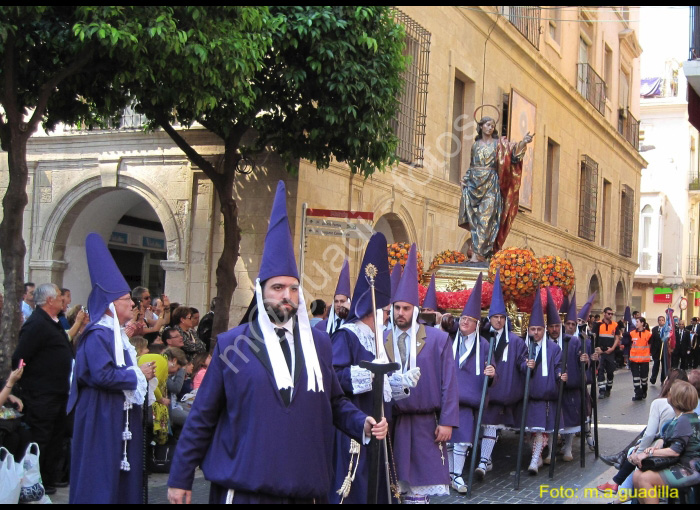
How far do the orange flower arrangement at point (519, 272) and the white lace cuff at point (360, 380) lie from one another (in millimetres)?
5092

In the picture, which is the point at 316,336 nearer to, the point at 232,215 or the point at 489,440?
the point at 489,440

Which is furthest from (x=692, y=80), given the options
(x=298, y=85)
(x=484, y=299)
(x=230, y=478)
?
(x=230, y=478)

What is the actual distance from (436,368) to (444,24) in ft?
48.8

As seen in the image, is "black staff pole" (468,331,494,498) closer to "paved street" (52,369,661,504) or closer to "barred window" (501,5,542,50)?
"paved street" (52,369,661,504)

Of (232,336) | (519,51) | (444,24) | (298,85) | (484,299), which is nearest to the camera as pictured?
(232,336)

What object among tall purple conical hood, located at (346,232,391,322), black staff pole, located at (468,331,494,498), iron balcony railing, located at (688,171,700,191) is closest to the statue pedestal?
black staff pole, located at (468,331,494,498)

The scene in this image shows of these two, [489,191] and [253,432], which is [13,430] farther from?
[489,191]

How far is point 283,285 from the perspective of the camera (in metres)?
4.39

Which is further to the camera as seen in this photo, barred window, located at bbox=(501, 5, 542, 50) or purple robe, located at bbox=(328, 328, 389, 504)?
barred window, located at bbox=(501, 5, 542, 50)

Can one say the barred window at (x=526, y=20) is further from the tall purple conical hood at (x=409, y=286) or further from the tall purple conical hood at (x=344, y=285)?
the tall purple conical hood at (x=409, y=286)

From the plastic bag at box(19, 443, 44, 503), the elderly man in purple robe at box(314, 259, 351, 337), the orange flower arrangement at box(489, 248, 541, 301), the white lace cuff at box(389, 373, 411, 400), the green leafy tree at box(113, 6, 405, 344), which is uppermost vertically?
the green leafy tree at box(113, 6, 405, 344)

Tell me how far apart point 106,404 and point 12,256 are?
361 centimetres

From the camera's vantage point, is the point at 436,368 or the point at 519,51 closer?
the point at 436,368

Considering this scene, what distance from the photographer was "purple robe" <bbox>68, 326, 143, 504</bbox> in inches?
232
